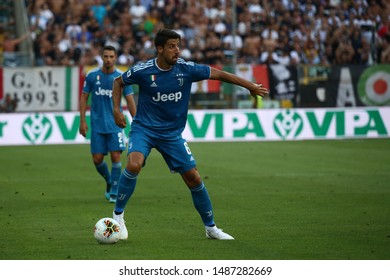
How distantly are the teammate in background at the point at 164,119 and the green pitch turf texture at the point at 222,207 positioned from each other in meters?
0.53

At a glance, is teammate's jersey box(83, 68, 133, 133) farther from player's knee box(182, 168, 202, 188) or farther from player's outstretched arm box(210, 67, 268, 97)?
player's outstretched arm box(210, 67, 268, 97)

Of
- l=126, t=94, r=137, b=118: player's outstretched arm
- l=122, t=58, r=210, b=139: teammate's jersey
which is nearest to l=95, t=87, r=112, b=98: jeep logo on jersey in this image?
l=126, t=94, r=137, b=118: player's outstretched arm

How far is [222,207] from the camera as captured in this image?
12.7 meters

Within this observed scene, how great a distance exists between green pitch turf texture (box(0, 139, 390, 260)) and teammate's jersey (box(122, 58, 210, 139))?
1235mm

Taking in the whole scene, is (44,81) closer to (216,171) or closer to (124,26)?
(124,26)

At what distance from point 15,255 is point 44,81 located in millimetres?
17211

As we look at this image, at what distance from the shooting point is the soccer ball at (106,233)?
9297mm

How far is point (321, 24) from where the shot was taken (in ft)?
98.5

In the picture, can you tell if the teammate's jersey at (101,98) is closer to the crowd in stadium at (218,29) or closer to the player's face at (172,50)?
the player's face at (172,50)

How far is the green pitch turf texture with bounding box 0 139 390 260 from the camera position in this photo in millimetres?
8922

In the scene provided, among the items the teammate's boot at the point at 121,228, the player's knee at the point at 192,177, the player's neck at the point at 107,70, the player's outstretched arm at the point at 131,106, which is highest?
the player's neck at the point at 107,70

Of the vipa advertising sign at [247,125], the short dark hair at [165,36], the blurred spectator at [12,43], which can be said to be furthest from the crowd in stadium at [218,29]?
the short dark hair at [165,36]

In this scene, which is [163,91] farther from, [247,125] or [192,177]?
[247,125]

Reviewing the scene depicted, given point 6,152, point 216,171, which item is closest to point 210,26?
point 6,152
